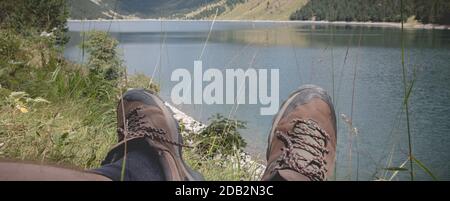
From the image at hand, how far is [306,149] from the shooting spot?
4.95 feet

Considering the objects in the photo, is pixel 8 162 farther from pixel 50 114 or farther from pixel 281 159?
pixel 50 114

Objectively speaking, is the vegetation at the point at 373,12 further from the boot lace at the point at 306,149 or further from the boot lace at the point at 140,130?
the boot lace at the point at 140,130

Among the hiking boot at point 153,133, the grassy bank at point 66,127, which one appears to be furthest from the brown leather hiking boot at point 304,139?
the hiking boot at point 153,133

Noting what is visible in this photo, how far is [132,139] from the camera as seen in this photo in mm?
1309

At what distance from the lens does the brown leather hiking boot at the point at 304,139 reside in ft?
4.33

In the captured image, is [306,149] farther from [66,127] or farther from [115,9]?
[66,127]

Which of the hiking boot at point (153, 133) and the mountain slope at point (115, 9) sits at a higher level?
the mountain slope at point (115, 9)

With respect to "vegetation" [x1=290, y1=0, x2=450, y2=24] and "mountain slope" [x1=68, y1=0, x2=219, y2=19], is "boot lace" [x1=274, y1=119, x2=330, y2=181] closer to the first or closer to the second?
"mountain slope" [x1=68, y1=0, x2=219, y2=19]

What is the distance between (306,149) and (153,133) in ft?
1.63

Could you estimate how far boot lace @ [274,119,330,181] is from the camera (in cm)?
133

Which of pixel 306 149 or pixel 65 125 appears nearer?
pixel 306 149

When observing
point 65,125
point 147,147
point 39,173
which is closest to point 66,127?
point 65,125

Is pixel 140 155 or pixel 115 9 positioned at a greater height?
pixel 115 9
